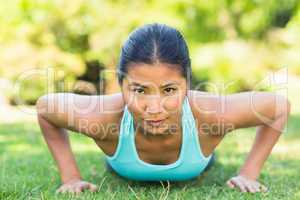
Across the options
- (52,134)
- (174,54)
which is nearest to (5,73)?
(52,134)

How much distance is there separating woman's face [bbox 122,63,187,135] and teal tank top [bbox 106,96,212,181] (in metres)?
0.24

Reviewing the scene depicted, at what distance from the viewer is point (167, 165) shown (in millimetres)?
2934

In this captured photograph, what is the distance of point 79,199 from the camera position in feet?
8.40

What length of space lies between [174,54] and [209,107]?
573mm

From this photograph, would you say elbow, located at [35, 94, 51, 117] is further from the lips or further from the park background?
the park background

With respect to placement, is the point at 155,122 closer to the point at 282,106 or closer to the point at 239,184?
the point at 239,184

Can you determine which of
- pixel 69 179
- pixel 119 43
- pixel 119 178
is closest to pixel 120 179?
pixel 119 178

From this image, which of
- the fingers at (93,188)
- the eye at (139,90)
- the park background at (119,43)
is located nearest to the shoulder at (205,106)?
the eye at (139,90)

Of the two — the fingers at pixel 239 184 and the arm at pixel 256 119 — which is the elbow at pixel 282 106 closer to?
the arm at pixel 256 119

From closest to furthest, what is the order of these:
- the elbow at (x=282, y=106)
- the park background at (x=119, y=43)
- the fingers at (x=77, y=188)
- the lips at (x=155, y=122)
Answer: the lips at (x=155, y=122) < the fingers at (x=77, y=188) < the elbow at (x=282, y=106) < the park background at (x=119, y=43)

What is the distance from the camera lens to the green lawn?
2.70 meters

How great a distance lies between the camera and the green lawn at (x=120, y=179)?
2.70 meters

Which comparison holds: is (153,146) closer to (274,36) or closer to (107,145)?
(107,145)

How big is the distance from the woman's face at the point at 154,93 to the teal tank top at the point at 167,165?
Result: 0.24 m
